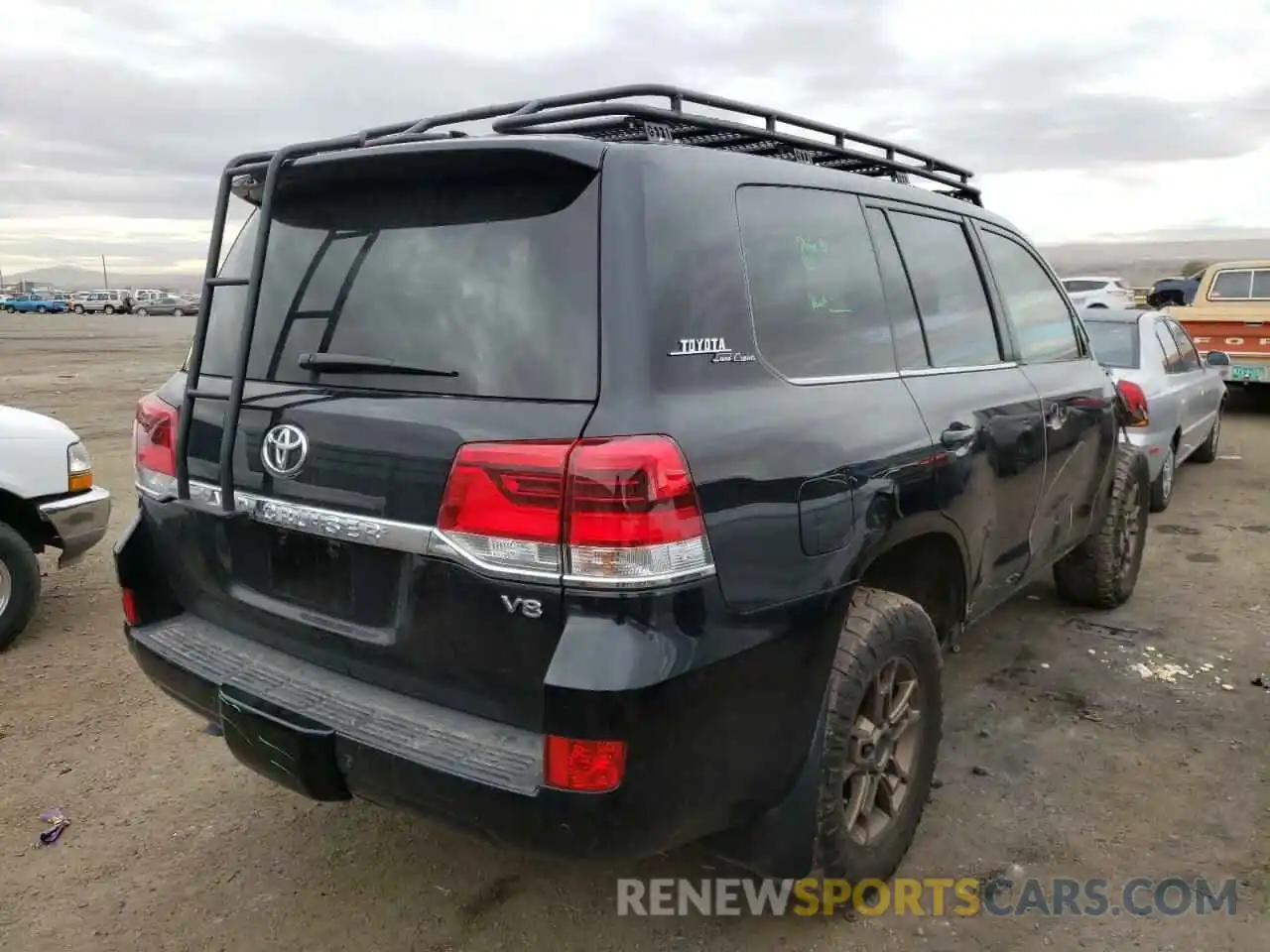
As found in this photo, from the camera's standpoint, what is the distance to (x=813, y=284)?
8.54 feet


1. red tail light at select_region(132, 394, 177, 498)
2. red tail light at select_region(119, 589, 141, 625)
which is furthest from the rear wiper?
red tail light at select_region(119, 589, 141, 625)

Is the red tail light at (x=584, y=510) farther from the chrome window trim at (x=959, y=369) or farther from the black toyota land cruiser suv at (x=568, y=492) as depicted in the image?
the chrome window trim at (x=959, y=369)

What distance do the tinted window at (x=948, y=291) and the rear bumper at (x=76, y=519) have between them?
13.1ft

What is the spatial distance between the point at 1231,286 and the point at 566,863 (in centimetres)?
1320

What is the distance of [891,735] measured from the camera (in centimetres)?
274

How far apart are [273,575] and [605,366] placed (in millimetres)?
1073

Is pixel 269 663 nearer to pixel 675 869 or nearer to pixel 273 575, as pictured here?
pixel 273 575

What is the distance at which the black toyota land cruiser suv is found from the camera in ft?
6.46

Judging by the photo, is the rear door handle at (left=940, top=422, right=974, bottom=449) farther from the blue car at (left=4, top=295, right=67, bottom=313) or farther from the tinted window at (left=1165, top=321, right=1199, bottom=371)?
the blue car at (left=4, top=295, right=67, bottom=313)

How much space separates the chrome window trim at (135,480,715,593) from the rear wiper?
34cm

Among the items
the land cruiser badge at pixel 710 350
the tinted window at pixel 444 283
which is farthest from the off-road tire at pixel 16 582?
the land cruiser badge at pixel 710 350

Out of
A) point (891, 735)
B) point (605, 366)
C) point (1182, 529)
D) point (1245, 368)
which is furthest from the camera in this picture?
point (1245, 368)

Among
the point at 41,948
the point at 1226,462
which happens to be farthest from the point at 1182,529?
the point at 41,948

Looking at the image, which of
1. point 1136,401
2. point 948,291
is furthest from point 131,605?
point 1136,401
